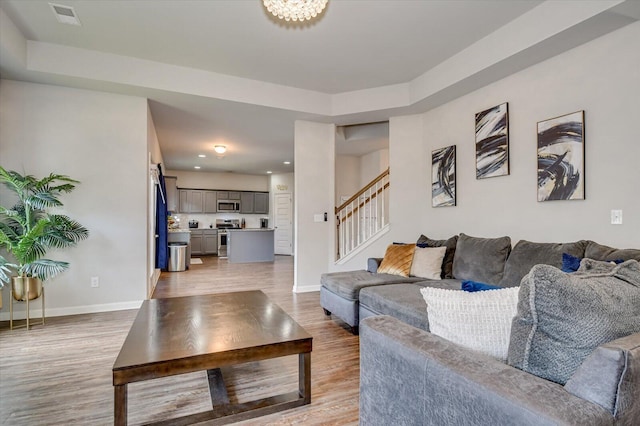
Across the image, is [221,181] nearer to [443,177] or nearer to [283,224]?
[283,224]

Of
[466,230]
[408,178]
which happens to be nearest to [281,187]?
[408,178]

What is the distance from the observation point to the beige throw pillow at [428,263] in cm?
341

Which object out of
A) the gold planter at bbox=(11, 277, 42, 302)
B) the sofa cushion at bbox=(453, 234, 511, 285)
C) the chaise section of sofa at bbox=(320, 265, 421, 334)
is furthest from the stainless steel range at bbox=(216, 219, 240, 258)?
the sofa cushion at bbox=(453, 234, 511, 285)

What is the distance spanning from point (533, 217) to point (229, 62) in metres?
3.66

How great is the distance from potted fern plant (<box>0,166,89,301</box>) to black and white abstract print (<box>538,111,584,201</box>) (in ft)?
15.8

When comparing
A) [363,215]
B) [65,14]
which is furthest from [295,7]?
[363,215]

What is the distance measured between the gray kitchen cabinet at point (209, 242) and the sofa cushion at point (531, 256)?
873 cm

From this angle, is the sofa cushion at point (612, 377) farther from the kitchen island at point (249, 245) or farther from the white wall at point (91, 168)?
the kitchen island at point (249, 245)

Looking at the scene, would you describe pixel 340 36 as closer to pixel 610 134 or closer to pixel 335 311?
pixel 610 134

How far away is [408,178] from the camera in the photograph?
4820 millimetres

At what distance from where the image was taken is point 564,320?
2.87ft

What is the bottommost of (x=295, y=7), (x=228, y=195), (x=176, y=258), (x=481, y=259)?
(x=176, y=258)

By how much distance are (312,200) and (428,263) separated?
2217 millimetres

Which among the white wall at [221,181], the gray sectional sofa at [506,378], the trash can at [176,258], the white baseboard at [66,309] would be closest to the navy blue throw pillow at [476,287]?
the gray sectional sofa at [506,378]
